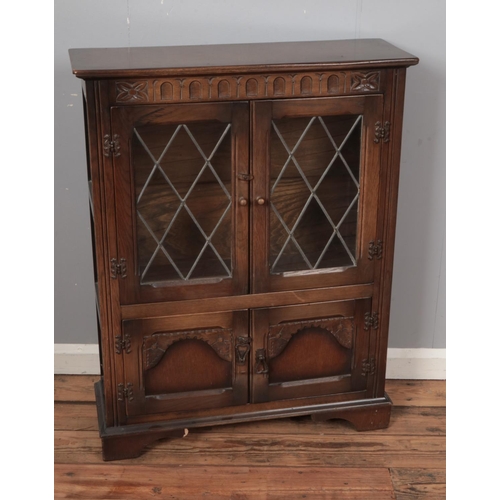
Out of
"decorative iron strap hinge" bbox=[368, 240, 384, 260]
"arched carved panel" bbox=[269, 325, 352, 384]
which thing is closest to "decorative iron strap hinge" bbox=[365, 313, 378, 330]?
"arched carved panel" bbox=[269, 325, 352, 384]

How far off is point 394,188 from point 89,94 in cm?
107

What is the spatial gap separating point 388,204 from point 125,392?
3.74 ft

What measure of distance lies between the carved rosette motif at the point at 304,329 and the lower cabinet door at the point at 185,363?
97 millimetres

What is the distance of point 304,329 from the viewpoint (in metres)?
2.67

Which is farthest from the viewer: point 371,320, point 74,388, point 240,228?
point 74,388

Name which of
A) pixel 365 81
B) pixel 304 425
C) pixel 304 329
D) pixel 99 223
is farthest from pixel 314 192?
pixel 304 425

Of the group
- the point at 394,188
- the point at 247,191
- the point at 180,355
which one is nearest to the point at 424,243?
the point at 394,188

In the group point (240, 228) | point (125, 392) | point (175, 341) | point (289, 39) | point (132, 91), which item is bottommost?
point (125, 392)

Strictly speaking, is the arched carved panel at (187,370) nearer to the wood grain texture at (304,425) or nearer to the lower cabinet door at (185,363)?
the lower cabinet door at (185,363)

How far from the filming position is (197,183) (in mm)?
2451

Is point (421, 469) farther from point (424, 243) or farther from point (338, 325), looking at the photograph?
point (424, 243)

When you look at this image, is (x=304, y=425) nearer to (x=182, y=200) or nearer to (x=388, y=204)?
(x=388, y=204)

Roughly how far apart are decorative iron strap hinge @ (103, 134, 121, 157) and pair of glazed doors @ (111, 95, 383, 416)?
2 centimetres

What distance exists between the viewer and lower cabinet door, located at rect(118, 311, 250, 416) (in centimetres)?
255
